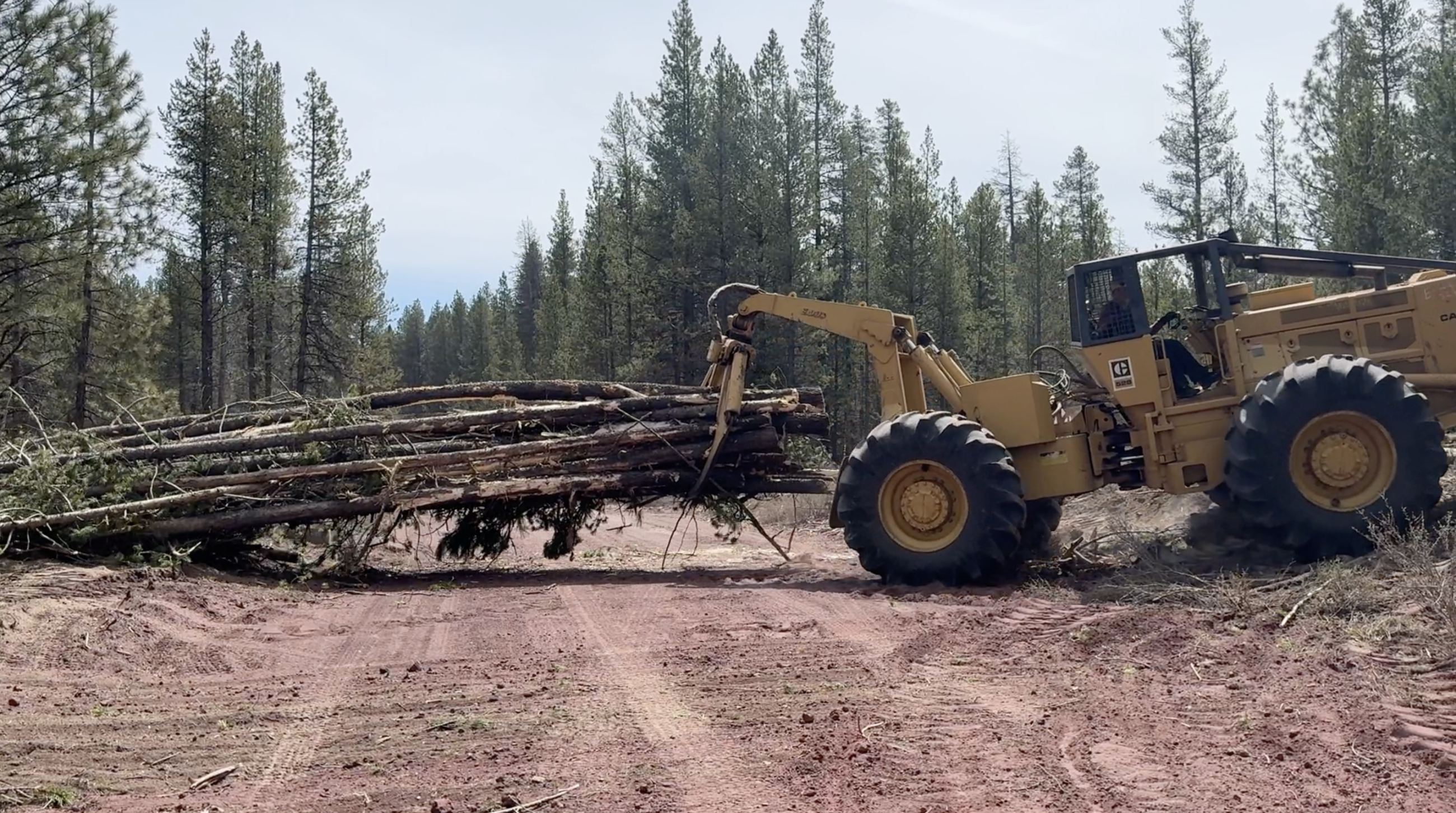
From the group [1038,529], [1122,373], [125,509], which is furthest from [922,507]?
[125,509]

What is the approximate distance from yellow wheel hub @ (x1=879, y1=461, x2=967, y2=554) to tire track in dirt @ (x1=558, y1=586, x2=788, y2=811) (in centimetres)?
252

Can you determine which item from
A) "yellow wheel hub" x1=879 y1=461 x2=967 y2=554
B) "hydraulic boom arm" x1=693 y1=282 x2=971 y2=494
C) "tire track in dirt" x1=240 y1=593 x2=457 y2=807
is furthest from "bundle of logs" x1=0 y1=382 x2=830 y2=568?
"yellow wheel hub" x1=879 y1=461 x2=967 y2=554

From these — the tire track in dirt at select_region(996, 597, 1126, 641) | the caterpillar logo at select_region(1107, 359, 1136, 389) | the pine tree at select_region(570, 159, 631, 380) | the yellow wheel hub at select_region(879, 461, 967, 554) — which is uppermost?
the pine tree at select_region(570, 159, 631, 380)

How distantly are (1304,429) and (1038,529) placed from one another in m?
3.13

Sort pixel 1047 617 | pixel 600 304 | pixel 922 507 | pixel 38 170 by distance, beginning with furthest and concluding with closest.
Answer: pixel 600 304 → pixel 38 170 → pixel 922 507 → pixel 1047 617

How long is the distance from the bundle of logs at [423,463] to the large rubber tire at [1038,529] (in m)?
2.39

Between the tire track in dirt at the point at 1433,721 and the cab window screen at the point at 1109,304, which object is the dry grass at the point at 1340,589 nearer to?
the tire track in dirt at the point at 1433,721

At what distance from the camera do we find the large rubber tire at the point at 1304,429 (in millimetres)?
8969

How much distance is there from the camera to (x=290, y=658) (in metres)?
7.95

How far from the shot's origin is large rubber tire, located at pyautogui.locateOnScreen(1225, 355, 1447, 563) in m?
8.97

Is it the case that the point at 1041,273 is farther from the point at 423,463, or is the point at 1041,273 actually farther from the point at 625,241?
the point at 423,463

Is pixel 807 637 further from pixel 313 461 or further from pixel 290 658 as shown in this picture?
pixel 313 461

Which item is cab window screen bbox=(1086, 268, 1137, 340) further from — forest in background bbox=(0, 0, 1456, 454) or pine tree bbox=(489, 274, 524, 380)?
pine tree bbox=(489, 274, 524, 380)

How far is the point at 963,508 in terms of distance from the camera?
1047cm
